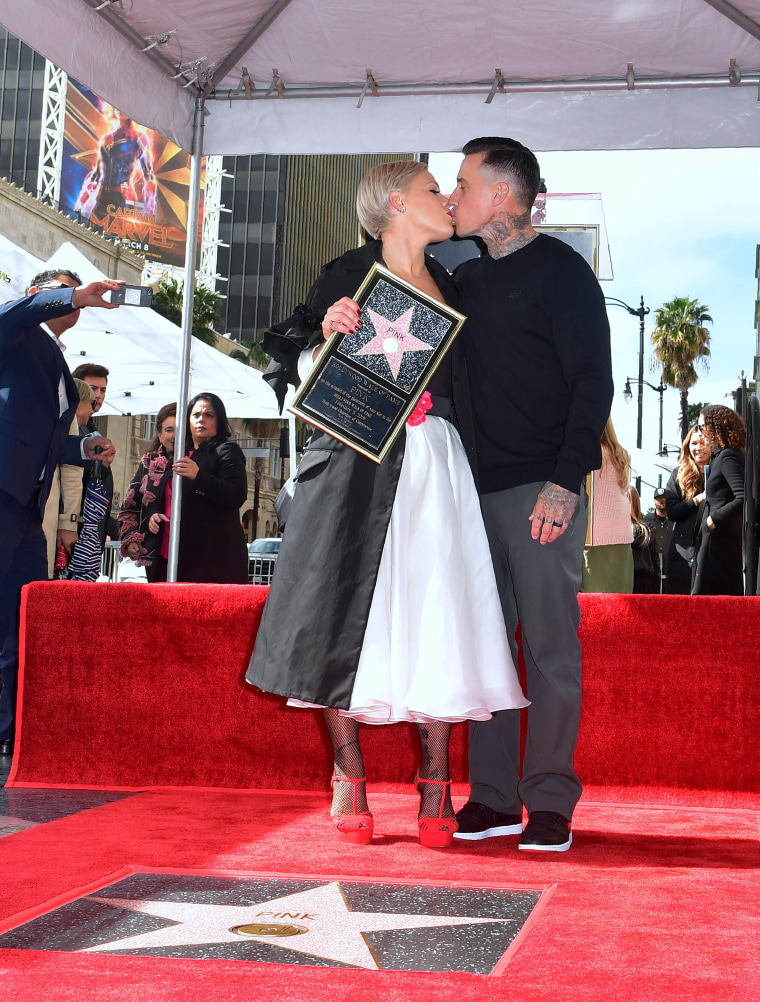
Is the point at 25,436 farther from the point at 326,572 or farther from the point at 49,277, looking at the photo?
the point at 326,572

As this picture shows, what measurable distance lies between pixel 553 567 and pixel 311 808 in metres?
1.04

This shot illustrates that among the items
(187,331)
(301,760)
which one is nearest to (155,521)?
(187,331)

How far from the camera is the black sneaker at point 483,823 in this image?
9.40 ft

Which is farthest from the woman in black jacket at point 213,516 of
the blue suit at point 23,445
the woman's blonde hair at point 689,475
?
the woman's blonde hair at point 689,475

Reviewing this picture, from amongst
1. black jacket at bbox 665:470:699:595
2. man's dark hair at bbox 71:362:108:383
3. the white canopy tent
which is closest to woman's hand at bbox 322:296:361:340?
the white canopy tent

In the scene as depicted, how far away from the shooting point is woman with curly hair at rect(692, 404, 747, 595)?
563 cm

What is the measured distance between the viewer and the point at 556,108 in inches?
186

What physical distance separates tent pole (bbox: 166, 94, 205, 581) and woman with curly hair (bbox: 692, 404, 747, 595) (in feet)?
8.83

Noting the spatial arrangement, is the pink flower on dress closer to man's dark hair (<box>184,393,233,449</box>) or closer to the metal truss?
man's dark hair (<box>184,393,233,449</box>)

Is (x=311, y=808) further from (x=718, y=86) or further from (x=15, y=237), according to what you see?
(x=15, y=237)

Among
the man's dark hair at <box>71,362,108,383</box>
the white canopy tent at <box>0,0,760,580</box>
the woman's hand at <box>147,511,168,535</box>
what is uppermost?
the white canopy tent at <box>0,0,760,580</box>

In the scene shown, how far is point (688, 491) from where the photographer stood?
666 centimetres

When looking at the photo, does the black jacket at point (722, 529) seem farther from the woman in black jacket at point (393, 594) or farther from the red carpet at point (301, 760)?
the woman in black jacket at point (393, 594)

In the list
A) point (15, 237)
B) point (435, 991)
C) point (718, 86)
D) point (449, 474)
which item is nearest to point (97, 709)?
point (449, 474)
